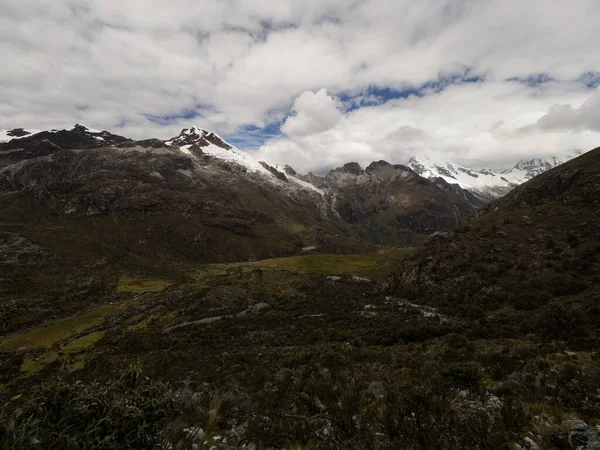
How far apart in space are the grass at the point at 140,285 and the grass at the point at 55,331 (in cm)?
2149

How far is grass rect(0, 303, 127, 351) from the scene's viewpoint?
6606 centimetres

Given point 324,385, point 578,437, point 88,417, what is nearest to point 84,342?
point 324,385

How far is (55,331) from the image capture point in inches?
2901

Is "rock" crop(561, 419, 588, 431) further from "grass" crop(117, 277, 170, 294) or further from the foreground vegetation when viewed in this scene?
"grass" crop(117, 277, 170, 294)

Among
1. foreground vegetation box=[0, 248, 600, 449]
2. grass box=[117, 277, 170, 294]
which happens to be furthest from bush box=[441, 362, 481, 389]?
grass box=[117, 277, 170, 294]

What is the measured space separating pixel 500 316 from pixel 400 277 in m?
32.4

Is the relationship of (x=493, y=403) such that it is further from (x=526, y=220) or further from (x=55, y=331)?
(x=55, y=331)

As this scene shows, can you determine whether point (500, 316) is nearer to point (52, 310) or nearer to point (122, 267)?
point (52, 310)

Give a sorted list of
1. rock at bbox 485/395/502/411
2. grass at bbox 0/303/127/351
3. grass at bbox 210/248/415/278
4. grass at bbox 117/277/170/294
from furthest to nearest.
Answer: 1. grass at bbox 210/248/415/278
2. grass at bbox 117/277/170/294
3. grass at bbox 0/303/127/351
4. rock at bbox 485/395/502/411

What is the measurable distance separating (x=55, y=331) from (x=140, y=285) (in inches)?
1774

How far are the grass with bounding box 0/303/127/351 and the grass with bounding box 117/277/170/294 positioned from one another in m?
21.5

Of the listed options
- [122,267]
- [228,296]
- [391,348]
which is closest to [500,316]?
[391,348]

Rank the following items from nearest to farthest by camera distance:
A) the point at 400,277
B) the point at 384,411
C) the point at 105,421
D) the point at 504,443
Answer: the point at 105,421
the point at 504,443
the point at 384,411
the point at 400,277

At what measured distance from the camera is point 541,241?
53312mm
